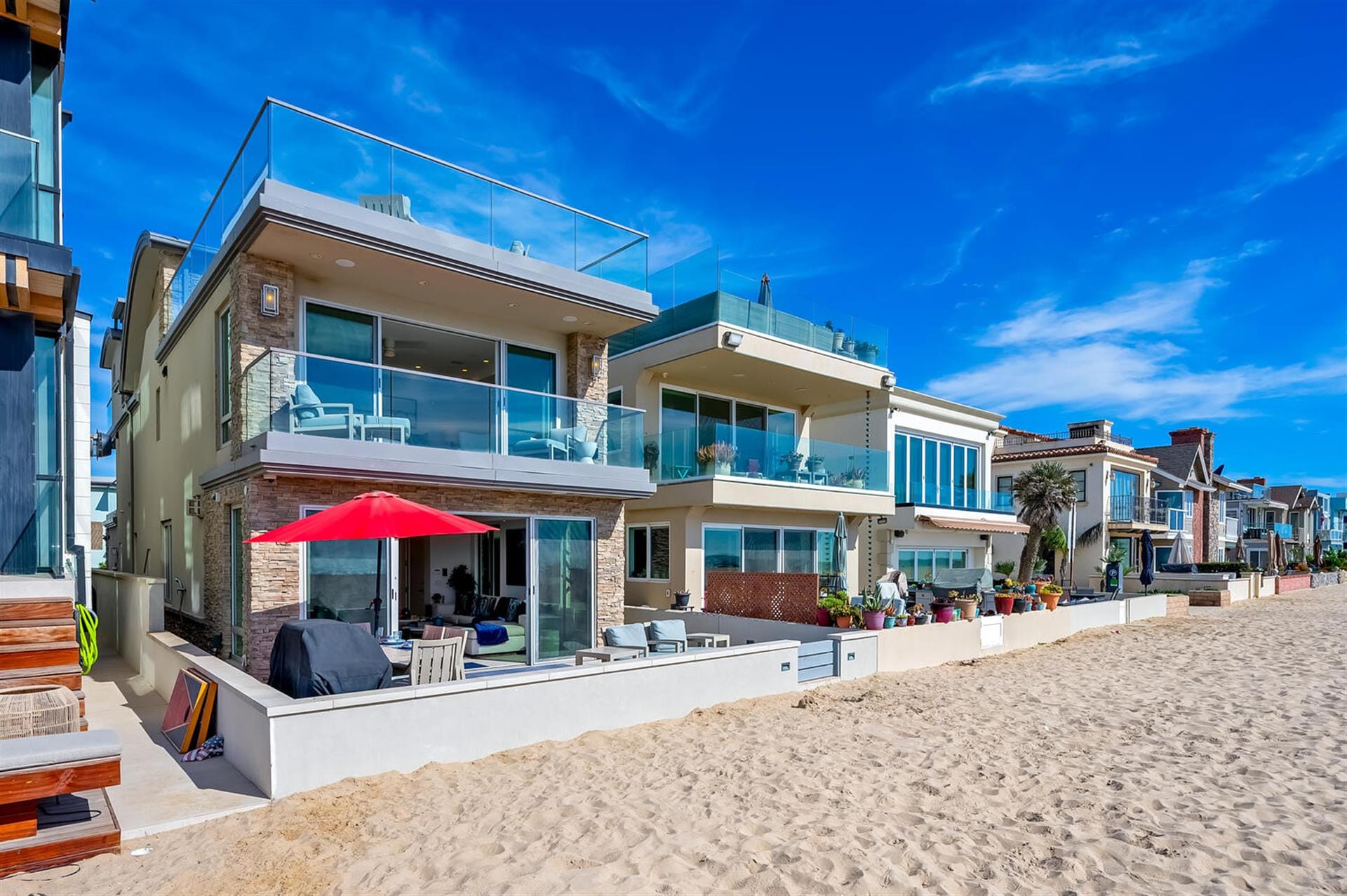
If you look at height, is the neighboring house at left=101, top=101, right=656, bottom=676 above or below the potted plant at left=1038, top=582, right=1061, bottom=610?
above

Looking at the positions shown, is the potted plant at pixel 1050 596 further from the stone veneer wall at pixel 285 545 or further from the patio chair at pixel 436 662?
the patio chair at pixel 436 662

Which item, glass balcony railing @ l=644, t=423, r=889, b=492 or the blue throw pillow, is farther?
glass balcony railing @ l=644, t=423, r=889, b=492

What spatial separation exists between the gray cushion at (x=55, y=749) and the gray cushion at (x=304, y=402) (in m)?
5.48

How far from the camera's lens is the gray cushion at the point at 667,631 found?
41.6ft

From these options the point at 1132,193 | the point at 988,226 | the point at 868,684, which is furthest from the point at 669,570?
the point at 988,226

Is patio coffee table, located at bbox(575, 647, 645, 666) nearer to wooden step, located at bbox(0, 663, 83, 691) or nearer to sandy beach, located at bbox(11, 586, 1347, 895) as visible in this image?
sandy beach, located at bbox(11, 586, 1347, 895)

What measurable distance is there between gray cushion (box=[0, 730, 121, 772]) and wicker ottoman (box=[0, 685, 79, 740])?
0.19 metres

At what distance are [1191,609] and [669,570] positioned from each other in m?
21.4

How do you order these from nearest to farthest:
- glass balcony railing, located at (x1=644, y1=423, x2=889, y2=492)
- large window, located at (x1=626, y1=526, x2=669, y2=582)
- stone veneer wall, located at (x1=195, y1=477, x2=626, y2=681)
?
stone veneer wall, located at (x1=195, y1=477, x2=626, y2=681) < glass balcony railing, located at (x1=644, y1=423, x2=889, y2=492) < large window, located at (x1=626, y1=526, x2=669, y2=582)

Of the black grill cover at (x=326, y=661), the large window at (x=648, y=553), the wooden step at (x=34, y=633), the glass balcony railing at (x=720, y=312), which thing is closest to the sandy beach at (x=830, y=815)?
the black grill cover at (x=326, y=661)

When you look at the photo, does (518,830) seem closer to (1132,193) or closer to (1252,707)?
(1252,707)

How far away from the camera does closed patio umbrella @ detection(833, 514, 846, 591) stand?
1806cm

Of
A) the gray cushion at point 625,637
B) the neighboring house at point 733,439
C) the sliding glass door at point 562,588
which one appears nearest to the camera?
the gray cushion at point 625,637

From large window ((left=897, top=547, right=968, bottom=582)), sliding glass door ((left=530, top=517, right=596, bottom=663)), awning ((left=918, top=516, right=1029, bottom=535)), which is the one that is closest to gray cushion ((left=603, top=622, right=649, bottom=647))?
sliding glass door ((left=530, top=517, right=596, bottom=663))
